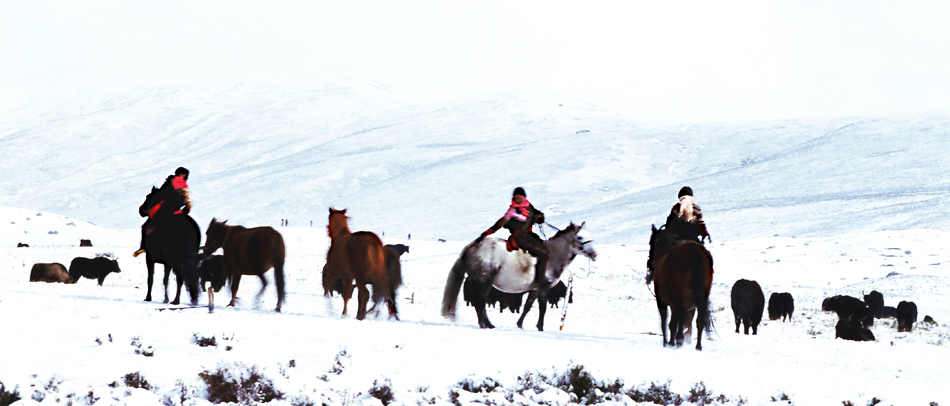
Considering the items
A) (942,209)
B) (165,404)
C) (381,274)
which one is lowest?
(165,404)

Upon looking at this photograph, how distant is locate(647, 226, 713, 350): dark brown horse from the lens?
39.4ft

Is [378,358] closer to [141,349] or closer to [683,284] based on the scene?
[141,349]

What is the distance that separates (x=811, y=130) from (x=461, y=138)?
49002 mm

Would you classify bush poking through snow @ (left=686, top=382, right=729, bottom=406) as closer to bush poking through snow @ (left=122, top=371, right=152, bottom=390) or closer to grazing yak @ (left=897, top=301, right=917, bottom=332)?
bush poking through snow @ (left=122, top=371, right=152, bottom=390)

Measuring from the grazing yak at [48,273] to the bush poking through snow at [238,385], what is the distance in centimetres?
1637

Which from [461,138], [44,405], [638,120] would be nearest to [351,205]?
[461,138]

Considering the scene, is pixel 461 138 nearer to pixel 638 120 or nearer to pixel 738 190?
pixel 638 120

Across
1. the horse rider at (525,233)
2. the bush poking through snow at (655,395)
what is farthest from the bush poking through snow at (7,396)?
the horse rider at (525,233)

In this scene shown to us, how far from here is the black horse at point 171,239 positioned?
13.1 meters

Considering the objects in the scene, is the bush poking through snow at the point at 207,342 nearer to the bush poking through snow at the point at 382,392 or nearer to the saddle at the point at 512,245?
the bush poking through snow at the point at 382,392

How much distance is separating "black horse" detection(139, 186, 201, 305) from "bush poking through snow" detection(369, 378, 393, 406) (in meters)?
5.98

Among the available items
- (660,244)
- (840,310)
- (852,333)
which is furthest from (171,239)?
(840,310)

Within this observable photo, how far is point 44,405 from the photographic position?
651 centimetres

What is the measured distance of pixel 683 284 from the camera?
39.7 feet
